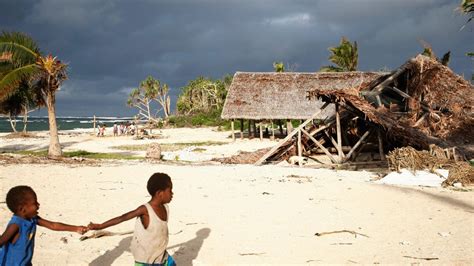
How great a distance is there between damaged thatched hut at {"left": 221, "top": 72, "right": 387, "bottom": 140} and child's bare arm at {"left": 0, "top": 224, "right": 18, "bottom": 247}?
25503 mm

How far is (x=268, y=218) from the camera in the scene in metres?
6.85

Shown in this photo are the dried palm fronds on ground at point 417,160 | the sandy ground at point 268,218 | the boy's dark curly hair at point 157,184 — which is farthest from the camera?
the dried palm fronds on ground at point 417,160

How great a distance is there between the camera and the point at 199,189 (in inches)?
377

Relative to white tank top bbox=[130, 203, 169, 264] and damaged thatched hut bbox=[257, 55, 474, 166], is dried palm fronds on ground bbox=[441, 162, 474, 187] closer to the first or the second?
damaged thatched hut bbox=[257, 55, 474, 166]

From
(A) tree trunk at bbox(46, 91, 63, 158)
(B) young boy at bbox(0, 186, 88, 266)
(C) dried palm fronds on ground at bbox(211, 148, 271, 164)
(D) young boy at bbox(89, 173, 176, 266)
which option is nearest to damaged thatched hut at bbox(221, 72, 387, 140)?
(C) dried palm fronds on ground at bbox(211, 148, 271, 164)

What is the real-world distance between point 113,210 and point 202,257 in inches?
112

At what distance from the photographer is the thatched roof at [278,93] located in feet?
94.2

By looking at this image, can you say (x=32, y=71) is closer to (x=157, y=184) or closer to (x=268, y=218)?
(x=268, y=218)

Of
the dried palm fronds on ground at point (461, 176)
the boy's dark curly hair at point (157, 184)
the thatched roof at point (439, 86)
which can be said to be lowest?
the dried palm fronds on ground at point (461, 176)

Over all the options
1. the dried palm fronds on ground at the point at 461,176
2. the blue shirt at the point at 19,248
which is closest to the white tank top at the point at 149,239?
the blue shirt at the point at 19,248

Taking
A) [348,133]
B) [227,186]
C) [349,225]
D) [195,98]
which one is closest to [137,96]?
[195,98]

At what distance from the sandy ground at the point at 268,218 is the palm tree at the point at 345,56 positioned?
34.2m

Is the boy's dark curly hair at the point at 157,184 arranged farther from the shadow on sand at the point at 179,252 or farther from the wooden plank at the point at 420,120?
the wooden plank at the point at 420,120

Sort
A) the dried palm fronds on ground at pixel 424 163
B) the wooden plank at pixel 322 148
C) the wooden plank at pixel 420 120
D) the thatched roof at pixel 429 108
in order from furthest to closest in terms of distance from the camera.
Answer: the wooden plank at pixel 322 148 < the wooden plank at pixel 420 120 < the thatched roof at pixel 429 108 < the dried palm fronds on ground at pixel 424 163
